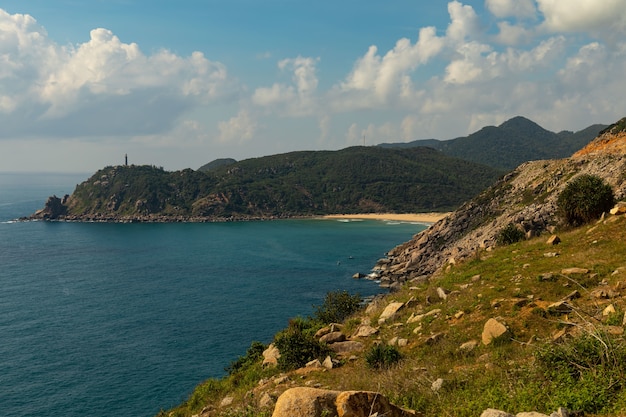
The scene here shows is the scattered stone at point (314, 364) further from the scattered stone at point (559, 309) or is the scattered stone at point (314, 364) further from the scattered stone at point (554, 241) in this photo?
the scattered stone at point (554, 241)

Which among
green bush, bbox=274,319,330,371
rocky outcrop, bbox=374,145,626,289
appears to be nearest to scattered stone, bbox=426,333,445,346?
green bush, bbox=274,319,330,371

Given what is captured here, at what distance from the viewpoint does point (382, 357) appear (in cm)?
1966

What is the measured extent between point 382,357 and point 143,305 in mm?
69574

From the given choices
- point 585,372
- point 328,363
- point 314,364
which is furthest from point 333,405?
point 314,364

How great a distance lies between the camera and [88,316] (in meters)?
72.8

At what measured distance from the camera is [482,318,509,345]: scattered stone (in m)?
18.0

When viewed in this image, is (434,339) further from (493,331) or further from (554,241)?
(554,241)

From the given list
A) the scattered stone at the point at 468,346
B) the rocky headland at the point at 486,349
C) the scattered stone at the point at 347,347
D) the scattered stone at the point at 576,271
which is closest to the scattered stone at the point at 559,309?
the rocky headland at the point at 486,349

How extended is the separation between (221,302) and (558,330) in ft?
228

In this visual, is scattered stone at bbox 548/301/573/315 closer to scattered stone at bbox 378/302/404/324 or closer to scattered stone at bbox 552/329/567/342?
scattered stone at bbox 552/329/567/342

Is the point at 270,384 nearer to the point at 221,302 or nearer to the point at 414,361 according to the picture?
the point at 414,361

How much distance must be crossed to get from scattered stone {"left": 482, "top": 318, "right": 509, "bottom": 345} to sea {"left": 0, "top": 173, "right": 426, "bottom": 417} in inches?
1436

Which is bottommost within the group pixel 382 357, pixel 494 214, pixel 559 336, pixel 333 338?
pixel 333 338

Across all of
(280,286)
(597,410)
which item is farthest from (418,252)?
(597,410)
